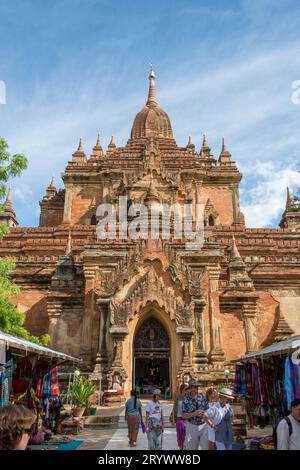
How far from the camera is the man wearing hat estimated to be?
302 inches

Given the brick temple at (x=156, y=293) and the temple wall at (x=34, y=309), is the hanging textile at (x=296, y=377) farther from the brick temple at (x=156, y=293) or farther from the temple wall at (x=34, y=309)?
the temple wall at (x=34, y=309)

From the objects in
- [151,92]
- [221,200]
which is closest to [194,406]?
[221,200]

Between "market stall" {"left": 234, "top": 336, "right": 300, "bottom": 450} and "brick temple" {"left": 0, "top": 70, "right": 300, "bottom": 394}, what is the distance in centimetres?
369

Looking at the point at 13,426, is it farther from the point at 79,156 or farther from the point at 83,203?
the point at 79,156

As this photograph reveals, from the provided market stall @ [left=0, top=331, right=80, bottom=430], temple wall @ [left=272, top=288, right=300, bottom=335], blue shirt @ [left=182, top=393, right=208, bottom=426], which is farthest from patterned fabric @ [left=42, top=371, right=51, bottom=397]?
temple wall @ [left=272, top=288, right=300, bottom=335]

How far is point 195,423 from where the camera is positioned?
7.79 metres

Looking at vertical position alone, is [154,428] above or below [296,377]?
below

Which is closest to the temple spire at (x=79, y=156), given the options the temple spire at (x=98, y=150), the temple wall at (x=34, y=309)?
the temple spire at (x=98, y=150)

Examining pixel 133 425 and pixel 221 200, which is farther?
pixel 221 200

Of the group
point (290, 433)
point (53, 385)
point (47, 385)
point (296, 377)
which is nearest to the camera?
point (290, 433)

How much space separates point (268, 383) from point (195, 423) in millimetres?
6208

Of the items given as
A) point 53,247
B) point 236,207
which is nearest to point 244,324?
point 53,247

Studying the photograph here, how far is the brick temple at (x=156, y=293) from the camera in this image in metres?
19.3
